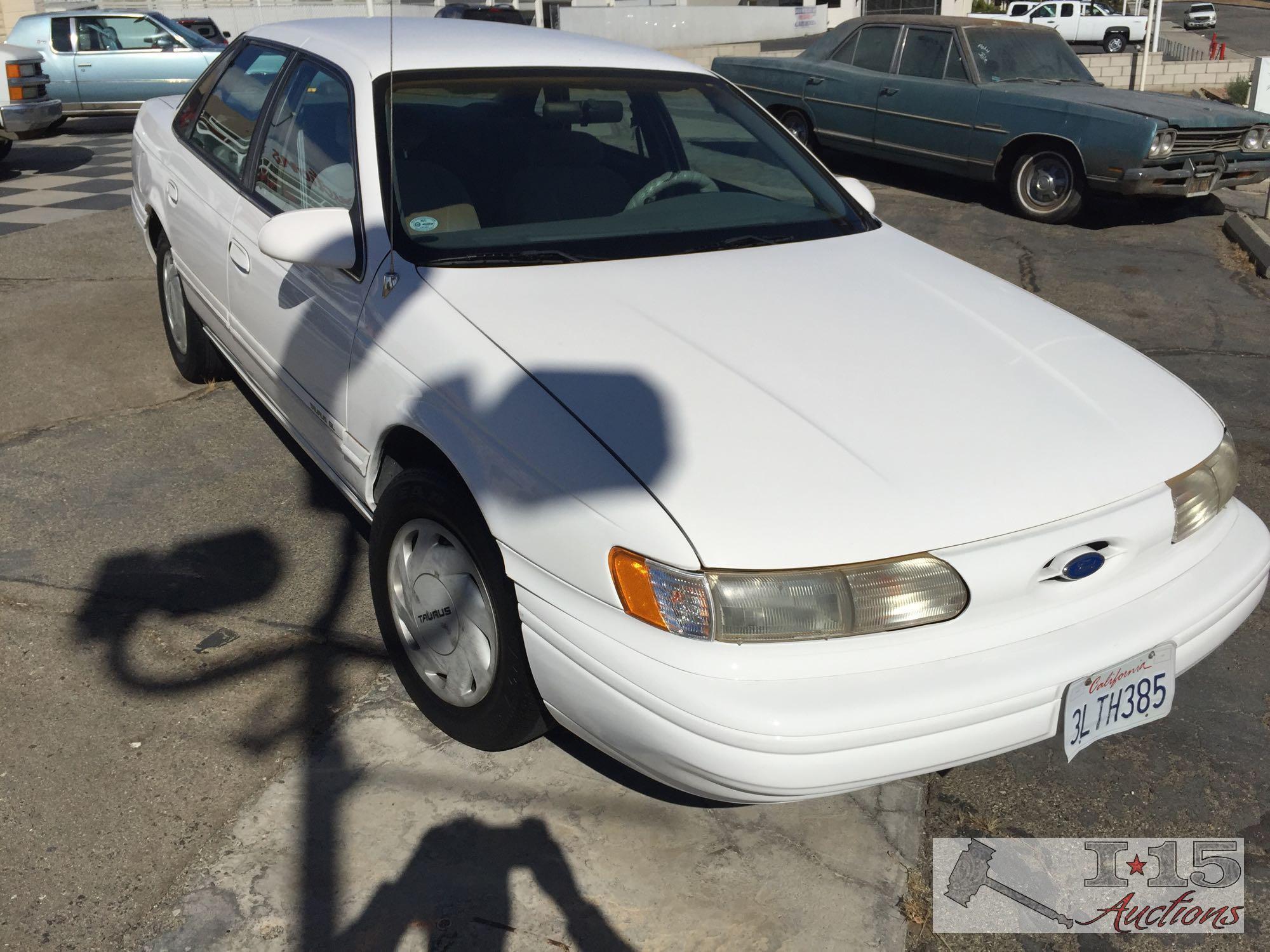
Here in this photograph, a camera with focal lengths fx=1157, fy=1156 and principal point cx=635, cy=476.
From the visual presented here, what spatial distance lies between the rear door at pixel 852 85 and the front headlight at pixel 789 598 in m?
8.59

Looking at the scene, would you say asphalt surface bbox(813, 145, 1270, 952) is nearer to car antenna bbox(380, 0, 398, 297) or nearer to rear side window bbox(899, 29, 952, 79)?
rear side window bbox(899, 29, 952, 79)

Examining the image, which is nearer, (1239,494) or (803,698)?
(803,698)

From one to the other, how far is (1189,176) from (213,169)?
274 inches

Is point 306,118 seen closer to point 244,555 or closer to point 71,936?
point 244,555

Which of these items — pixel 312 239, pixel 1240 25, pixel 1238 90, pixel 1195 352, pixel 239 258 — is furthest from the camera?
pixel 1240 25

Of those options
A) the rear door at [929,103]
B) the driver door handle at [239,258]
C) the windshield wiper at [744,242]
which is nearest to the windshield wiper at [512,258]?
the windshield wiper at [744,242]

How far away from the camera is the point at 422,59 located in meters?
3.36

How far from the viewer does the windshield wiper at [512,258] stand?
2.88 metres

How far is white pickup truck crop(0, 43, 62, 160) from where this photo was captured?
1073 centimetres

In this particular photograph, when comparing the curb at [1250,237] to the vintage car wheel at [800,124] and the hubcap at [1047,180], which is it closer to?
the hubcap at [1047,180]

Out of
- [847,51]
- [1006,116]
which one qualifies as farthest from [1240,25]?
[1006,116]

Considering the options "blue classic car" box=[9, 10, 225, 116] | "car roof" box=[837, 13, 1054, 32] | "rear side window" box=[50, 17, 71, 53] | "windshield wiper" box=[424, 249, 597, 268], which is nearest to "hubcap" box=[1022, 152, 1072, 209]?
"car roof" box=[837, 13, 1054, 32]

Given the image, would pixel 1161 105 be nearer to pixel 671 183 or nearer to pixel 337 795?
pixel 671 183

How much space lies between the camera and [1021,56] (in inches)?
373
